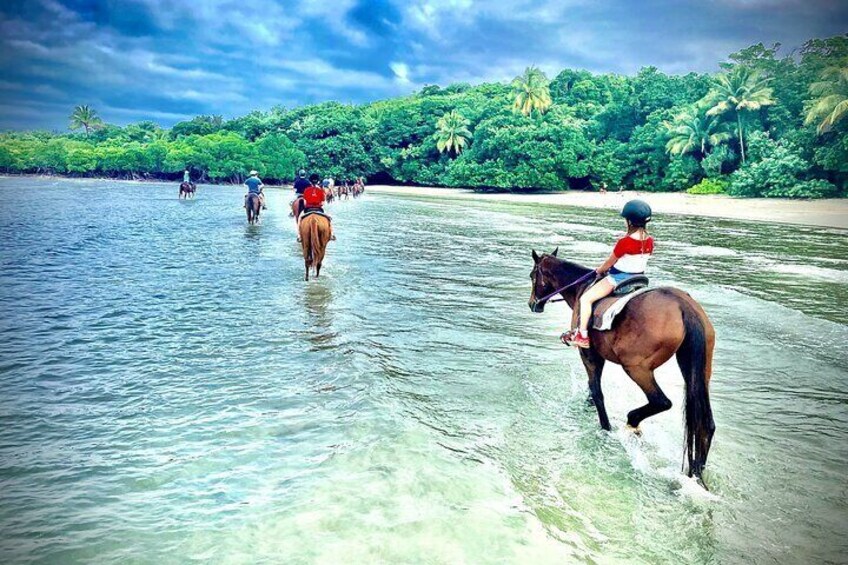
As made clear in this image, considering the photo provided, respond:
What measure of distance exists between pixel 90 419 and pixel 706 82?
68.5 metres

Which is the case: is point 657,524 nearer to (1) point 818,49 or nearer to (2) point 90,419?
(2) point 90,419

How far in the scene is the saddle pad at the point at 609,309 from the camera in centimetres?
491

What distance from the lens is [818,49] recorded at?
4534 centimetres

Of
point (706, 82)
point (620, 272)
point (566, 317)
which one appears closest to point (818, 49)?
point (706, 82)

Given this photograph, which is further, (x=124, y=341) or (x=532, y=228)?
(x=532, y=228)

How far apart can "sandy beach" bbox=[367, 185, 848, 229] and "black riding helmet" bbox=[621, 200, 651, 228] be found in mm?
31530

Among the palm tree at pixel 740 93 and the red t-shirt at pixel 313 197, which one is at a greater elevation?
the palm tree at pixel 740 93

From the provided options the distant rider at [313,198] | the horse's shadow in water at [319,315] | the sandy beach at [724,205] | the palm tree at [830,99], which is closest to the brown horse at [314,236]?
the distant rider at [313,198]

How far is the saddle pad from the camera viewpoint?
4914 mm

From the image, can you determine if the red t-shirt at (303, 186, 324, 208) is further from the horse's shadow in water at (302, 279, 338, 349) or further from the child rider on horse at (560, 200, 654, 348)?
the child rider on horse at (560, 200, 654, 348)

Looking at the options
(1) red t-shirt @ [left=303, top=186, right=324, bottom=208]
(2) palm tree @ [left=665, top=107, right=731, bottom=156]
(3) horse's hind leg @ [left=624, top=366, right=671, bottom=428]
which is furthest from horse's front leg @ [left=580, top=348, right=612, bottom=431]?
(2) palm tree @ [left=665, top=107, right=731, bottom=156]

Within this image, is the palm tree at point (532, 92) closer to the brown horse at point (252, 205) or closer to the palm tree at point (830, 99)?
the palm tree at point (830, 99)

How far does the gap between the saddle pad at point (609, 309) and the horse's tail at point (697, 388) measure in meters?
0.49

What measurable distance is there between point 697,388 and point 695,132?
173 ft
